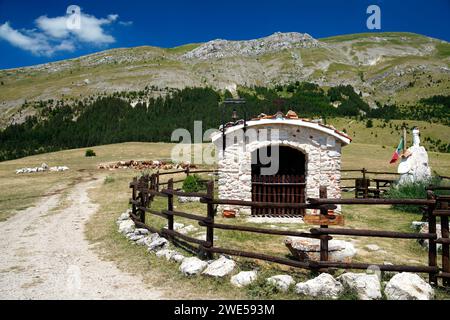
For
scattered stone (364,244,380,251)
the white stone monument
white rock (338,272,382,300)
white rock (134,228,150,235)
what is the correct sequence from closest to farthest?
white rock (338,272,382,300) → scattered stone (364,244,380,251) → white rock (134,228,150,235) → the white stone monument

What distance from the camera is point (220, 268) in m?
6.98

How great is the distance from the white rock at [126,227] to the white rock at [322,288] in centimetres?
658

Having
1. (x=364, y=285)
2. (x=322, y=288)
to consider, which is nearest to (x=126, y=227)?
(x=322, y=288)

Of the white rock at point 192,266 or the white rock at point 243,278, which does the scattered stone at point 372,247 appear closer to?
the white rock at point 243,278

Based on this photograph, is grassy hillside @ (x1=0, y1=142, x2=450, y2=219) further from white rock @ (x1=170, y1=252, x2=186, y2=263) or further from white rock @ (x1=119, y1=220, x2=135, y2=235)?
white rock @ (x1=170, y1=252, x2=186, y2=263)

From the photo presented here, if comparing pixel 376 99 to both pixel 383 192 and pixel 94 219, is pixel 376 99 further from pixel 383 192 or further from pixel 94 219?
pixel 94 219

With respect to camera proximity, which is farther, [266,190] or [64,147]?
[64,147]

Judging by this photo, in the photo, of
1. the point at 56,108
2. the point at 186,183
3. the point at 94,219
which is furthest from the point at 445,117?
the point at 56,108

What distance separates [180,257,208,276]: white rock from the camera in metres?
7.04

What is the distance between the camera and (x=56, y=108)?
109m

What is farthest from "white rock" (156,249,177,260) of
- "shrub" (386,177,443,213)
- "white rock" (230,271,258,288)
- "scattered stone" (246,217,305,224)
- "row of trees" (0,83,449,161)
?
"row of trees" (0,83,449,161)

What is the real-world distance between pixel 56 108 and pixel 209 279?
383 ft

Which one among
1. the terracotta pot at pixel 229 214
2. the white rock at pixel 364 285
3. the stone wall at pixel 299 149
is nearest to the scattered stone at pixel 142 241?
the terracotta pot at pixel 229 214

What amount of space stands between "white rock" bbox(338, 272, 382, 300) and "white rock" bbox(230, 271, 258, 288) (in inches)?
65.5
